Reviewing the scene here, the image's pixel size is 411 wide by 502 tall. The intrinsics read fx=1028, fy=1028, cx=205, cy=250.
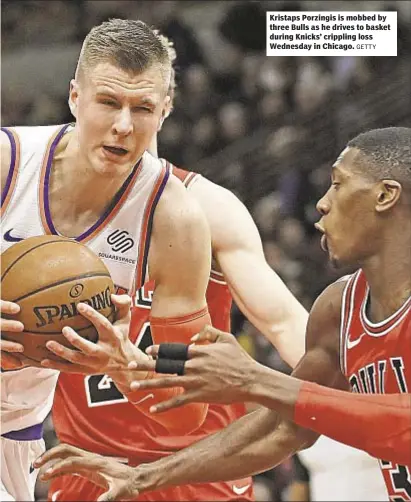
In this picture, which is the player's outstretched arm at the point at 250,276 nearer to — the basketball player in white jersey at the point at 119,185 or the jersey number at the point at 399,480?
the basketball player in white jersey at the point at 119,185

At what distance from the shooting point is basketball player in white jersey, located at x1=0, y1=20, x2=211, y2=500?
2.70 m

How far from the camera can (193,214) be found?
9.57 ft

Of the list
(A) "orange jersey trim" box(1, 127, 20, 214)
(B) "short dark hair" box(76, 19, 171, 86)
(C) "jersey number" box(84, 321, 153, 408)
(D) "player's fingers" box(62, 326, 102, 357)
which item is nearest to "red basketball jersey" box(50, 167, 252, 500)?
(C) "jersey number" box(84, 321, 153, 408)

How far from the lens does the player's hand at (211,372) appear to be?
83.8 inches

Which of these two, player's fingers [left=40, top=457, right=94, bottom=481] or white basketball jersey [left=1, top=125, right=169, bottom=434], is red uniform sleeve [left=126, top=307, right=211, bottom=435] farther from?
player's fingers [left=40, top=457, right=94, bottom=481]

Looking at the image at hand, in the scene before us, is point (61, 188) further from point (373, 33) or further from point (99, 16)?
point (99, 16)

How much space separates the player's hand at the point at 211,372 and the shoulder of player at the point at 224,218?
3.80 ft

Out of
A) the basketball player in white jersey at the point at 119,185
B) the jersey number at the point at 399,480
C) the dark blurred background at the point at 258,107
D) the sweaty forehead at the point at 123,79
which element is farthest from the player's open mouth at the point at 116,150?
the dark blurred background at the point at 258,107

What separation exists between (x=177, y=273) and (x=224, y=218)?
463mm

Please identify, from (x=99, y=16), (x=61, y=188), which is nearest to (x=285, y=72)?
(x=99, y=16)

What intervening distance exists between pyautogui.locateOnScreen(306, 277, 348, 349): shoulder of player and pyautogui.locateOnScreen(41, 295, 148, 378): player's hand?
45cm

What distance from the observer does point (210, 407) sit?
3.54 metres

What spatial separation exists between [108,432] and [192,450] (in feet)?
2.99

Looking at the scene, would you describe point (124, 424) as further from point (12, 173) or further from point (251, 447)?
point (12, 173)
